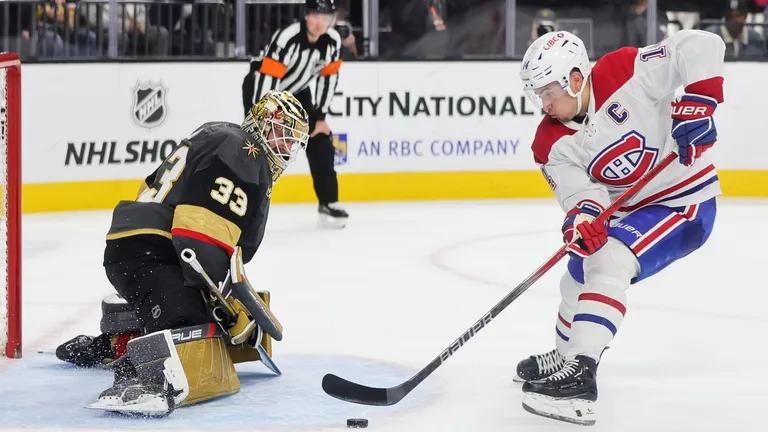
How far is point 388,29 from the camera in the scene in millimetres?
7613

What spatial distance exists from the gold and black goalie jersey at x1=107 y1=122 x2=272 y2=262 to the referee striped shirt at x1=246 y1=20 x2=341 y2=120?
335 centimetres

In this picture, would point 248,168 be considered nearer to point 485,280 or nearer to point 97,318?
point 97,318

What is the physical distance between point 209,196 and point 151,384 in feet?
1.39

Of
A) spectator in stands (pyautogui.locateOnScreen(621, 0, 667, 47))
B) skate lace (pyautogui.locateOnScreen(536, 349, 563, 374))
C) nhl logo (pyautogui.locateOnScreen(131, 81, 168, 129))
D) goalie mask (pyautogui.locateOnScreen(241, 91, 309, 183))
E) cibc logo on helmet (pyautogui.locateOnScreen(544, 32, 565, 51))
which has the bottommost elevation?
skate lace (pyautogui.locateOnScreen(536, 349, 563, 374))

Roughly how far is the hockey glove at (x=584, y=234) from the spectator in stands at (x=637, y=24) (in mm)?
5209

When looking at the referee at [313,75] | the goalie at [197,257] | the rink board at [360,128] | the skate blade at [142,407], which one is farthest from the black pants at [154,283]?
the rink board at [360,128]

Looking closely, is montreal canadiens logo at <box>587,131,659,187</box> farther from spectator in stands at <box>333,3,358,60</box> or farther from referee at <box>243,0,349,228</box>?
spectator in stands at <box>333,3,358,60</box>

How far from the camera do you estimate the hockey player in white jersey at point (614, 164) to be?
292cm

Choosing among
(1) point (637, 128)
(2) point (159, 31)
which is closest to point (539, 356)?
(1) point (637, 128)

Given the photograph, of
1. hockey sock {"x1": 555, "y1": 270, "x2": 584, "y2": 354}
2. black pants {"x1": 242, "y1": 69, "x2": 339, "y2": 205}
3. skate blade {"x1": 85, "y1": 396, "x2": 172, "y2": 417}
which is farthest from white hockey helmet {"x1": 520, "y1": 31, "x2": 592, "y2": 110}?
black pants {"x1": 242, "y1": 69, "x2": 339, "y2": 205}

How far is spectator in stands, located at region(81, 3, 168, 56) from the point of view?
698cm

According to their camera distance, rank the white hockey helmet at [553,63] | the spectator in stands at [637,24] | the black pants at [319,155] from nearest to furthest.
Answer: the white hockey helmet at [553,63] < the black pants at [319,155] < the spectator in stands at [637,24]

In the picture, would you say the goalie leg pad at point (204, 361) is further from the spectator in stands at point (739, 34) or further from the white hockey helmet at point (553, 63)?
the spectator in stands at point (739, 34)

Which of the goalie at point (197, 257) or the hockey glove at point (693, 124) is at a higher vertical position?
the hockey glove at point (693, 124)
